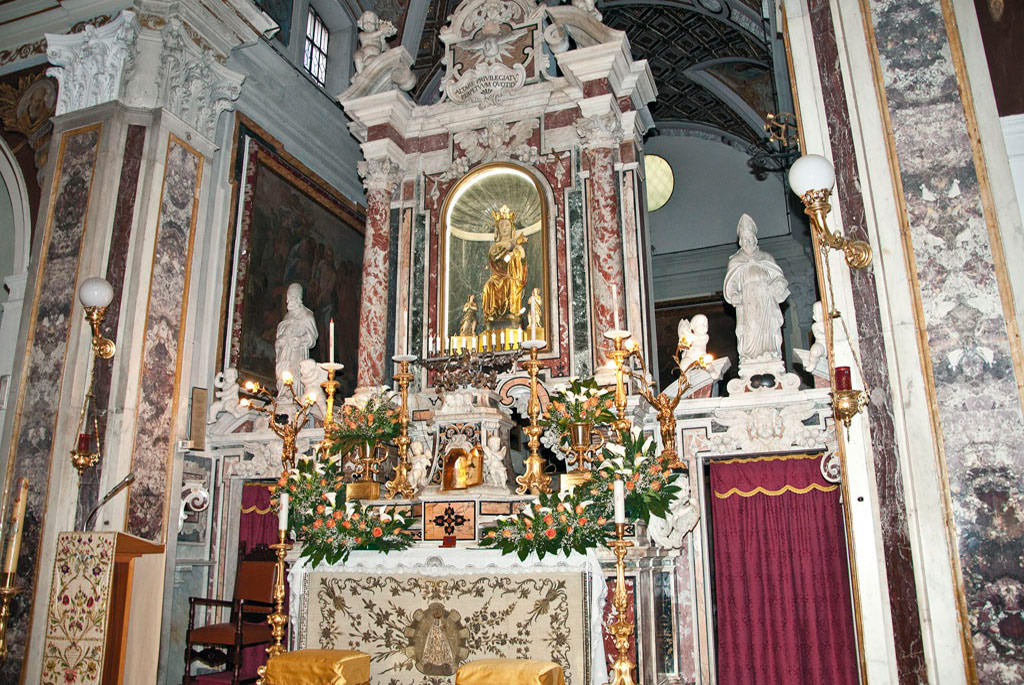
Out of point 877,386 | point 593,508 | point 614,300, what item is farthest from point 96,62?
point 877,386

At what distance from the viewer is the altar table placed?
20.7ft

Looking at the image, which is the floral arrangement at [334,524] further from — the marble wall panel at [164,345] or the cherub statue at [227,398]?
the cherub statue at [227,398]

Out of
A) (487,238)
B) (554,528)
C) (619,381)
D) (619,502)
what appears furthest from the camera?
(487,238)

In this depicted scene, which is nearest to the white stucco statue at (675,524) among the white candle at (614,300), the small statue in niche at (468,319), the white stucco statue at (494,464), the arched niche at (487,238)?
the white stucco statue at (494,464)

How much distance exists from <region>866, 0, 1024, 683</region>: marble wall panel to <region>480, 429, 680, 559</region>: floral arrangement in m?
2.19

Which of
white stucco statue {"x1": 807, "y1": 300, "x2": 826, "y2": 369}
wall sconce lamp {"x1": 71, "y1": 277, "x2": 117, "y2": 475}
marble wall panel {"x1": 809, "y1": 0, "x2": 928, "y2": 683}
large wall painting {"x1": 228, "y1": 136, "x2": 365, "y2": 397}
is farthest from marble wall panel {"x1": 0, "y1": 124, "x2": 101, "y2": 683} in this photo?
marble wall panel {"x1": 809, "y1": 0, "x2": 928, "y2": 683}

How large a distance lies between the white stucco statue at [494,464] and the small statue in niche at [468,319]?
212cm

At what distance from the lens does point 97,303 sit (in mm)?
7488

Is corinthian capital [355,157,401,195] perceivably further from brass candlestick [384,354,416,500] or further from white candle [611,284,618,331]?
brass candlestick [384,354,416,500]

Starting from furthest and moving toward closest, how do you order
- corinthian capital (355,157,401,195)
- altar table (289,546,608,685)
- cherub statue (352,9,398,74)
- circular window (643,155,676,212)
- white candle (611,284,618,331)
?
circular window (643,155,676,212) < cherub statue (352,9,398,74) < corinthian capital (355,157,401,195) < white candle (611,284,618,331) < altar table (289,546,608,685)

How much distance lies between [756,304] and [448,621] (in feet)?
13.0

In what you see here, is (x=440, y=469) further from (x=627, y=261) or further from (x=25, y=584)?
(x=25, y=584)

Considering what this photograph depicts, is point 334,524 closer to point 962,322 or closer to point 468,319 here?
point 468,319

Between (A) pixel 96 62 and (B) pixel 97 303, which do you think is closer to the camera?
(B) pixel 97 303
